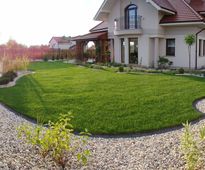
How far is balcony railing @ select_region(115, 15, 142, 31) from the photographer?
21397mm

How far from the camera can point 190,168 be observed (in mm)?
3908

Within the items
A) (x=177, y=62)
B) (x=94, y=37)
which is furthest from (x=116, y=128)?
(x=94, y=37)

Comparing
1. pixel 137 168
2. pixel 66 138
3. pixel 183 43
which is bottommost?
pixel 137 168

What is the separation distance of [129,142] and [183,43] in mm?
15098

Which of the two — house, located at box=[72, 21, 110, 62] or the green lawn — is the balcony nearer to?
house, located at box=[72, 21, 110, 62]

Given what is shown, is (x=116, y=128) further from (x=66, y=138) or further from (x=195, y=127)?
(x=66, y=138)

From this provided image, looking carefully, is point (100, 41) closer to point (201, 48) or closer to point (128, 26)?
point (128, 26)

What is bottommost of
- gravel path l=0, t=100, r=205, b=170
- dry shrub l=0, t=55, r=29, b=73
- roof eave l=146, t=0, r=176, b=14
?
gravel path l=0, t=100, r=205, b=170

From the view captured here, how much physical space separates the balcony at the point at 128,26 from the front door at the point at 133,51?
1.04 metres

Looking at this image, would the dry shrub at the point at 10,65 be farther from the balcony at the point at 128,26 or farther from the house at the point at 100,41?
the balcony at the point at 128,26

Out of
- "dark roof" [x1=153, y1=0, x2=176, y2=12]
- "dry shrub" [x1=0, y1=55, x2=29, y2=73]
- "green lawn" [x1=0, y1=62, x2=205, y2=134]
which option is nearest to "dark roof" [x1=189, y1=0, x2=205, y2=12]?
"dark roof" [x1=153, y1=0, x2=176, y2=12]

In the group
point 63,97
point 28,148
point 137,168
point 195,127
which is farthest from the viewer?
point 63,97

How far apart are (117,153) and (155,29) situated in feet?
52.7

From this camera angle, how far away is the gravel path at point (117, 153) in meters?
4.37
